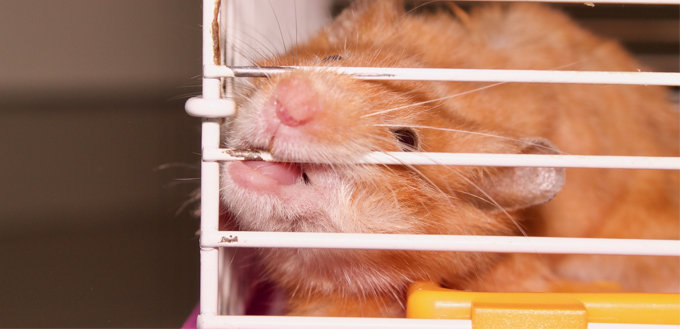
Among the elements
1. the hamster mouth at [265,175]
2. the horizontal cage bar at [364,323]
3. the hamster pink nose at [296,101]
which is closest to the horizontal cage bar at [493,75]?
the hamster pink nose at [296,101]

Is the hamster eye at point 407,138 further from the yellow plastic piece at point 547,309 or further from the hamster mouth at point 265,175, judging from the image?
the yellow plastic piece at point 547,309

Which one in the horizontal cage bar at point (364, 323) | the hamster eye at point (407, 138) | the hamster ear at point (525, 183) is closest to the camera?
the horizontal cage bar at point (364, 323)

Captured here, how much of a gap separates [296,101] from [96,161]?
75 centimetres

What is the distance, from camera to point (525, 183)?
5.42 ft

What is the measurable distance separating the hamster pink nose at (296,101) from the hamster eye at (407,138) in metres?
0.29

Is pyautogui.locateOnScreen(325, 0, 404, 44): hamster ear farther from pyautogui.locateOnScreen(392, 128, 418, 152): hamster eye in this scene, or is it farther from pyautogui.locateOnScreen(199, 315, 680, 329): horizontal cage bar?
pyautogui.locateOnScreen(199, 315, 680, 329): horizontal cage bar

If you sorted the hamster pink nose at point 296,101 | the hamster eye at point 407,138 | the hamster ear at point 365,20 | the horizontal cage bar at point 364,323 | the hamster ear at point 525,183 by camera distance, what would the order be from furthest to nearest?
the hamster ear at point 365,20, the hamster ear at point 525,183, the hamster eye at point 407,138, the hamster pink nose at point 296,101, the horizontal cage bar at point 364,323

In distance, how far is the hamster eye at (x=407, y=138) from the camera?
1.47 m

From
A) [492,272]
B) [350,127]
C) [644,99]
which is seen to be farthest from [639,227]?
[350,127]

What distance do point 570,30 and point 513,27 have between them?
28 cm

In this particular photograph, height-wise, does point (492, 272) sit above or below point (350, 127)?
below

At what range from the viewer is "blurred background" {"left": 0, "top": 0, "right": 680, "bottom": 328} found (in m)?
1.29

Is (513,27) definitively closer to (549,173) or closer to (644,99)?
(644,99)

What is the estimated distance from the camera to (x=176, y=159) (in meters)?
2.08
